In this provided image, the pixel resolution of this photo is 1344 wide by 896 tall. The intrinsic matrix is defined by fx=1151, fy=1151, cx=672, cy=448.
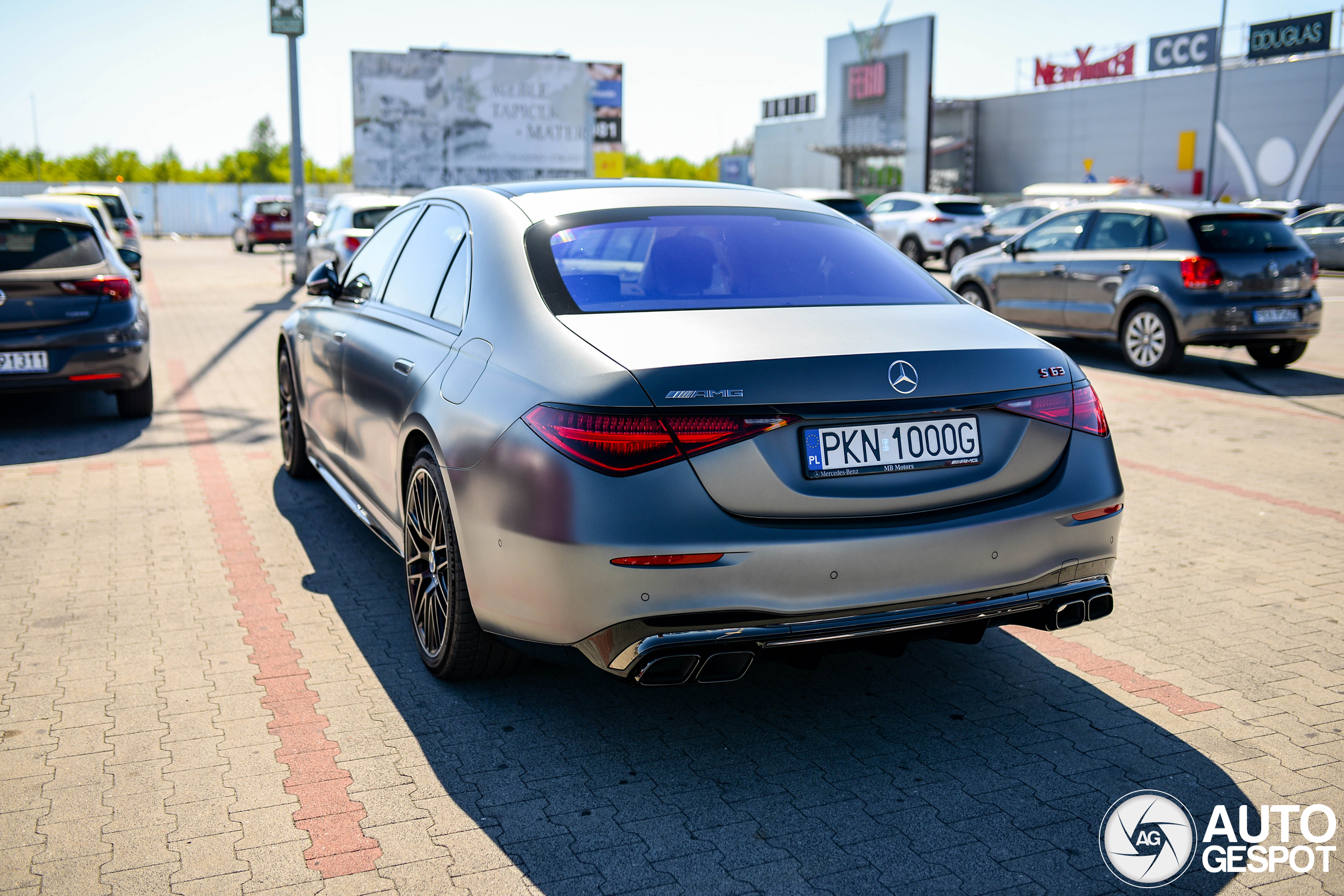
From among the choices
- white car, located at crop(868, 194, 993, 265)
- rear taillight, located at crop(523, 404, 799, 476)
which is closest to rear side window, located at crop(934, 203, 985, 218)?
white car, located at crop(868, 194, 993, 265)

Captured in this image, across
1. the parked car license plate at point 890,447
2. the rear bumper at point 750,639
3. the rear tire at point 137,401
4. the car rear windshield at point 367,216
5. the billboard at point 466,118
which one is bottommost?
the rear tire at point 137,401

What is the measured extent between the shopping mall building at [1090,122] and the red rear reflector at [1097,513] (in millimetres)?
42771

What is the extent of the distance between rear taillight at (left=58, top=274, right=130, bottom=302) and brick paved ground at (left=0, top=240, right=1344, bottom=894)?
2755 millimetres

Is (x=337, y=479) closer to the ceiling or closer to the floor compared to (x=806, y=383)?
closer to the floor

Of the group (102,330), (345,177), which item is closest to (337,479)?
(102,330)

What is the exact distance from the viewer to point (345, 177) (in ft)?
395

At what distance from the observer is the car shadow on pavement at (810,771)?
280 cm

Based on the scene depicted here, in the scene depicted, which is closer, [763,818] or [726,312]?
[763,818]

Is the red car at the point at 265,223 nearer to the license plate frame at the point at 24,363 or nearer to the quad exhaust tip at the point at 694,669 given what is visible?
the license plate frame at the point at 24,363

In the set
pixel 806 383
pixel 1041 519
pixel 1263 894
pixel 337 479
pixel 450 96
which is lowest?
pixel 1263 894

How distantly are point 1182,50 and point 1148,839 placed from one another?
50.1m

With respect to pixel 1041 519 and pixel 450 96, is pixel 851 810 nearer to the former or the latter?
pixel 1041 519

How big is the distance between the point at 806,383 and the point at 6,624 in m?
3.42

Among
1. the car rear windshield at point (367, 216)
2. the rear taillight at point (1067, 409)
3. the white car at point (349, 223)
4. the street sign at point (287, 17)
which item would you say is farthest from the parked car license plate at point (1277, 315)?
the street sign at point (287, 17)
